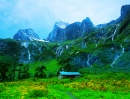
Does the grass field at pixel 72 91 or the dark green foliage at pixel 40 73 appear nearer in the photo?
the grass field at pixel 72 91

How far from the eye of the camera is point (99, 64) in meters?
168

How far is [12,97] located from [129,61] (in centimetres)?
10474

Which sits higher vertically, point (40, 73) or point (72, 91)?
point (40, 73)

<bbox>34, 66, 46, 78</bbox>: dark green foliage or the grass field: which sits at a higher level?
<bbox>34, 66, 46, 78</bbox>: dark green foliage

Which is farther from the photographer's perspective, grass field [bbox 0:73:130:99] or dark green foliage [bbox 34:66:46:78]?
dark green foliage [bbox 34:66:46:78]

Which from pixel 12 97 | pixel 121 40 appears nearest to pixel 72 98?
pixel 12 97

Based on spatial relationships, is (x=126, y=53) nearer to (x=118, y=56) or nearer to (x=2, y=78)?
(x=118, y=56)

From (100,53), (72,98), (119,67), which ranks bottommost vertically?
(72,98)

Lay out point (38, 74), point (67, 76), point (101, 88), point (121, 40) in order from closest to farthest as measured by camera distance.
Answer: point (101, 88) → point (67, 76) → point (38, 74) → point (121, 40)

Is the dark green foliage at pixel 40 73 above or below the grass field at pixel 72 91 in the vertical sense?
above

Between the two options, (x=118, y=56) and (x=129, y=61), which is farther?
(x=118, y=56)

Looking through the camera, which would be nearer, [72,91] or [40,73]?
[72,91]

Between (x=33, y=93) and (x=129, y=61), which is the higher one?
(x=129, y=61)

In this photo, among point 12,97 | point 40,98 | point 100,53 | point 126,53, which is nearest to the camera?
point 40,98
